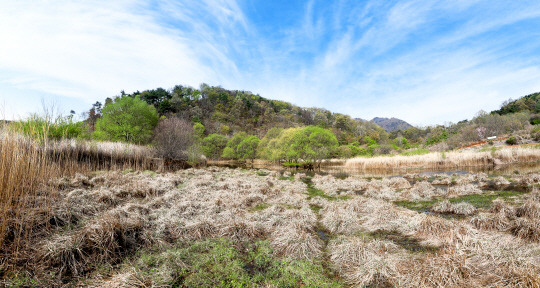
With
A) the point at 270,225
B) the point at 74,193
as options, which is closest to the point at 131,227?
the point at 270,225

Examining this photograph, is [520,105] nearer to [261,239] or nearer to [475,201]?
[475,201]

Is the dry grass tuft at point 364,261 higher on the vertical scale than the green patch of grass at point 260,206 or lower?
higher

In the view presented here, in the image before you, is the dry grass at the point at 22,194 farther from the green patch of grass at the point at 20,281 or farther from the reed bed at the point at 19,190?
the green patch of grass at the point at 20,281

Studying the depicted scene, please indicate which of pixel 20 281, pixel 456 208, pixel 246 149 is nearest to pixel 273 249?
pixel 20 281

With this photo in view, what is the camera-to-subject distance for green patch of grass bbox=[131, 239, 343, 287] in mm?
2770

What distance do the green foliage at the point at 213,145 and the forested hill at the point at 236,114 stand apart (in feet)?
69.2

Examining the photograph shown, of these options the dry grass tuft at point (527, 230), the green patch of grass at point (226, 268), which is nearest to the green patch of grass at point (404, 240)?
the dry grass tuft at point (527, 230)

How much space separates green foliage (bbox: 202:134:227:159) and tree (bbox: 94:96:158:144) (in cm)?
1875

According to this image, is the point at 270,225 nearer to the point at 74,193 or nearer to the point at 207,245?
the point at 207,245

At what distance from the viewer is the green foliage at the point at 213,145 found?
51441mm

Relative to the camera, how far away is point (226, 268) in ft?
10.2

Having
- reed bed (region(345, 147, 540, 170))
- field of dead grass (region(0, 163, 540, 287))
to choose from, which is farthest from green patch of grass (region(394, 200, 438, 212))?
reed bed (region(345, 147, 540, 170))

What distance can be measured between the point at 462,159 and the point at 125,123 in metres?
42.3

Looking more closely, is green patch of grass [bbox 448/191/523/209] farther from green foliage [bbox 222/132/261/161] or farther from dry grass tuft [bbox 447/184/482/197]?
green foliage [bbox 222/132/261/161]
